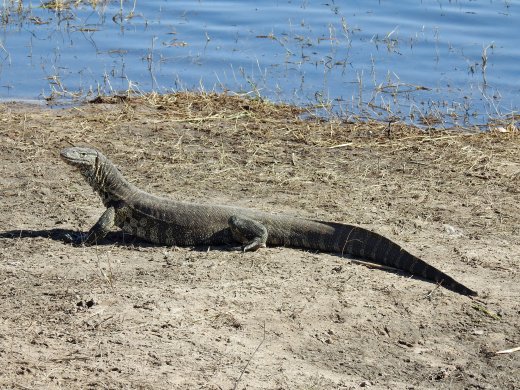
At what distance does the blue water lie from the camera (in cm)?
1361

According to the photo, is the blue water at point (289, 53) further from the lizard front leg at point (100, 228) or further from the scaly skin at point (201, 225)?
the lizard front leg at point (100, 228)

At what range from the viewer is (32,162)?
10.5 m

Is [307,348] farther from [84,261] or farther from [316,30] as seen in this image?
[316,30]

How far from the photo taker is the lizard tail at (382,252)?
7.64m

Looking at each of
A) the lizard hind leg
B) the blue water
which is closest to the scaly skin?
the lizard hind leg

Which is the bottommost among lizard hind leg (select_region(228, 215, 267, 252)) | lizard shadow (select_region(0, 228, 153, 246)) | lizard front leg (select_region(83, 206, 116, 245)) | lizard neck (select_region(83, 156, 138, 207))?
lizard shadow (select_region(0, 228, 153, 246))

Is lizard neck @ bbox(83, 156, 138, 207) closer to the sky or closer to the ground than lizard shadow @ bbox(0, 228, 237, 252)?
closer to the sky

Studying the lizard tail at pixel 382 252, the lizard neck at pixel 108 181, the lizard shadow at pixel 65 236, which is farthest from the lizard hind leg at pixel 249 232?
the lizard neck at pixel 108 181

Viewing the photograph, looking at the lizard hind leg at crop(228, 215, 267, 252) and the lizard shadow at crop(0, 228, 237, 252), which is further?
the lizard shadow at crop(0, 228, 237, 252)

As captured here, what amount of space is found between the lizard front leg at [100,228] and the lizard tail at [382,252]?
5.81ft

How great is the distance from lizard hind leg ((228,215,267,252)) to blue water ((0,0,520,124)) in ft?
14.8

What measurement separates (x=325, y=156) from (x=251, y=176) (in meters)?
1.04

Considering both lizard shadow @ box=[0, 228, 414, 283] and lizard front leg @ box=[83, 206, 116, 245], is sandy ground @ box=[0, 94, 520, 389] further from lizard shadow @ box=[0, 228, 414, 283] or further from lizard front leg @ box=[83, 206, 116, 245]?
lizard front leg @ box=[83, 206, 116, 245]

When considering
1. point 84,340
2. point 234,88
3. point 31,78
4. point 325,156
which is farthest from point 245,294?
point 31,78
